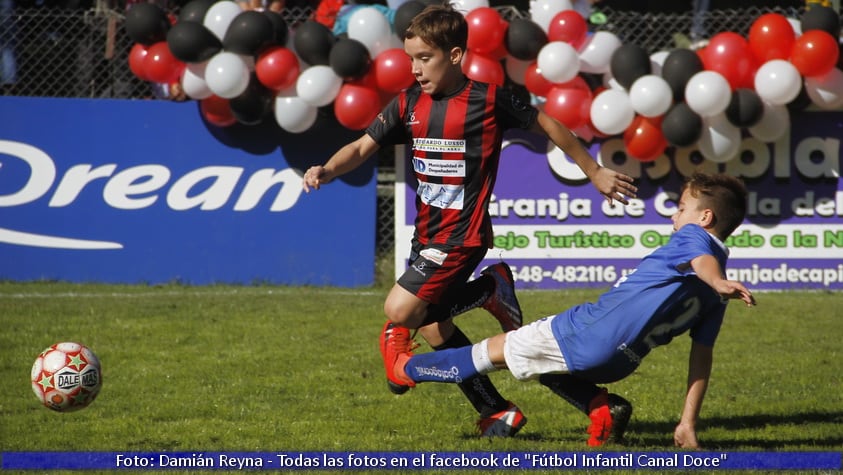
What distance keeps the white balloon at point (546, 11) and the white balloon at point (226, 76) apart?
3.07 meters

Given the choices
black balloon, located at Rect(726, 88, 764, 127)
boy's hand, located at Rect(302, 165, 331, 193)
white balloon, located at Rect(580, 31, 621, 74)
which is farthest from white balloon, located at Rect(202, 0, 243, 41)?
boy's hand, located at Rect(302, 165, 331, 193)

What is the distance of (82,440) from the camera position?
561 cm

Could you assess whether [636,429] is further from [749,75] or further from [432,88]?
[749,75]

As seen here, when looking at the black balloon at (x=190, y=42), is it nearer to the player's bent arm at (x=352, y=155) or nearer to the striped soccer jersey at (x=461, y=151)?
the player's bent arm at (x=352, y=155)


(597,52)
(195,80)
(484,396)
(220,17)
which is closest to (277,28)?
(220,17)

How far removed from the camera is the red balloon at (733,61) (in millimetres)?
10930

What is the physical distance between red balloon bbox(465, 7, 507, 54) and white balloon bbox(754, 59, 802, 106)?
2632 mm

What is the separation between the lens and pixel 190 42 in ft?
36.0

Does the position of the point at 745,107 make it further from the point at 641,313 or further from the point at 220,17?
the point at 641,313

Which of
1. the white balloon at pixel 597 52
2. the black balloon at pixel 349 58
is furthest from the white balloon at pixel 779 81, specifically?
the black balloon at pixel 349 58

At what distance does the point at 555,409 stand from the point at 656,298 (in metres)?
1.83

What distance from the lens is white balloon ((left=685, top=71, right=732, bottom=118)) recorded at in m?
10.7

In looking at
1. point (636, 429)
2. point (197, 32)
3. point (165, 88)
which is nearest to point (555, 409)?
point (636, 429)

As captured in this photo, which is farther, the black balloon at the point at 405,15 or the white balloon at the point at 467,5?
the white balloon at the point at 467,5
